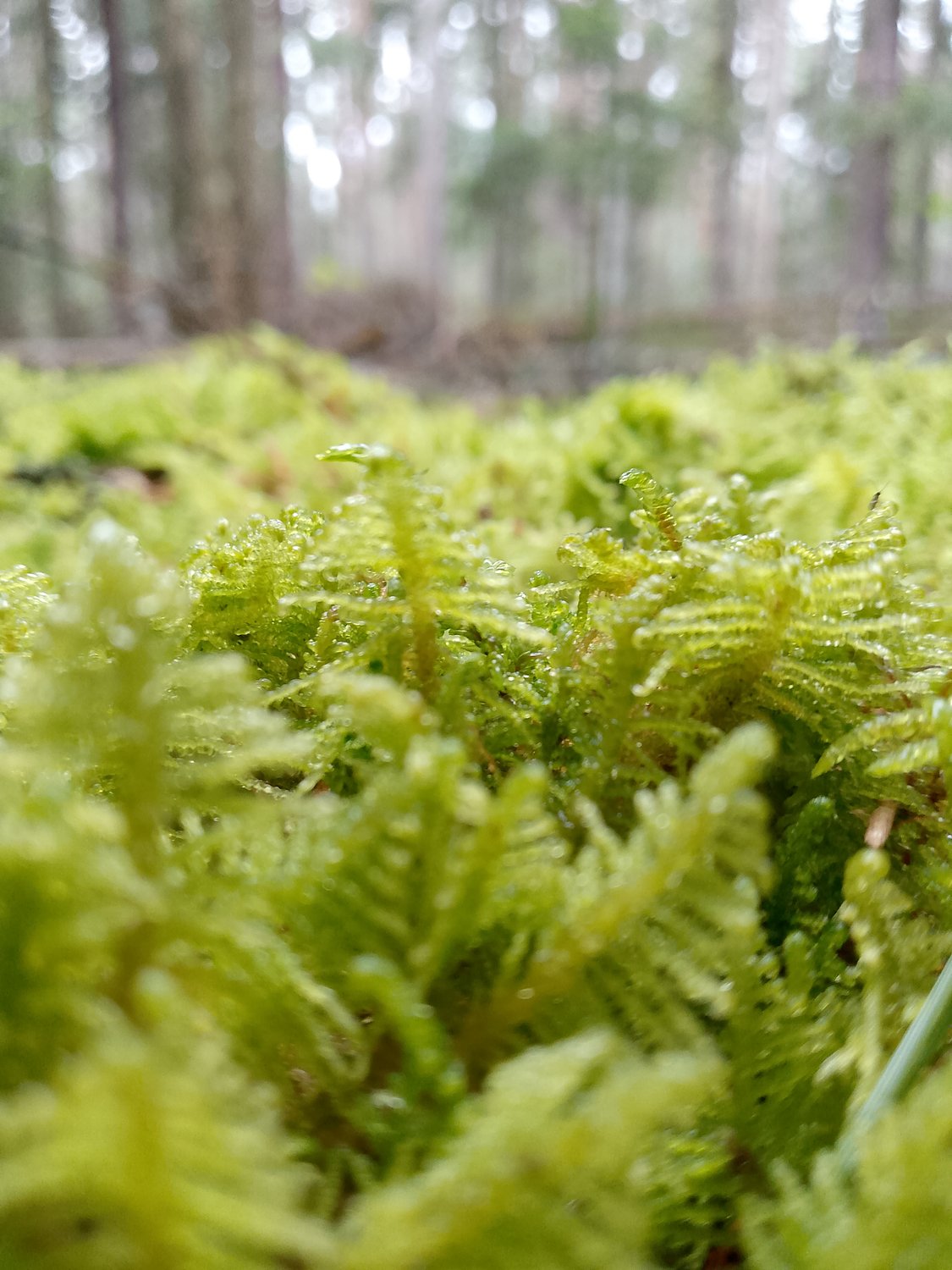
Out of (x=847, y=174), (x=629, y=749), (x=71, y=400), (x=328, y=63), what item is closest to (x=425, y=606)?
(x=629, y=749)

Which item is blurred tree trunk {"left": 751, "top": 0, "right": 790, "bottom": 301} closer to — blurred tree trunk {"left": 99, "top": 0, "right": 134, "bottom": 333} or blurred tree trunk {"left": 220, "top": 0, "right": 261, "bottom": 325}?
blurred tree trunk {"left": 99, "top": 0, "right": 134, "bottom": 333}

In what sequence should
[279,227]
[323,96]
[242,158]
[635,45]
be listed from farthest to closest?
[323,96]
[635,45]
[279,227]
[242,158]

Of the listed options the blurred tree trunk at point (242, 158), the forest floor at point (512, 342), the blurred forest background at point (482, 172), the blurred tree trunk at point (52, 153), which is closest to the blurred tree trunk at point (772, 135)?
the blurred forest background at point (482, 172)

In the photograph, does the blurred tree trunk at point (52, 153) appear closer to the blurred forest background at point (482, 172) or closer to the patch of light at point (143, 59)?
the blurred forest background at point (482, 172)

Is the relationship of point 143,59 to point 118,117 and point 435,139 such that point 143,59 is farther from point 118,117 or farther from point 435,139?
point 118,117

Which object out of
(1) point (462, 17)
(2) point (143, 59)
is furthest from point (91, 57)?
(1) point (462, 17)

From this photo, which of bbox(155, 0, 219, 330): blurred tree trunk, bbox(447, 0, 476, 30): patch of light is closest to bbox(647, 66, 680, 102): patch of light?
bbox(447, 0, 476, 30): patch of light
